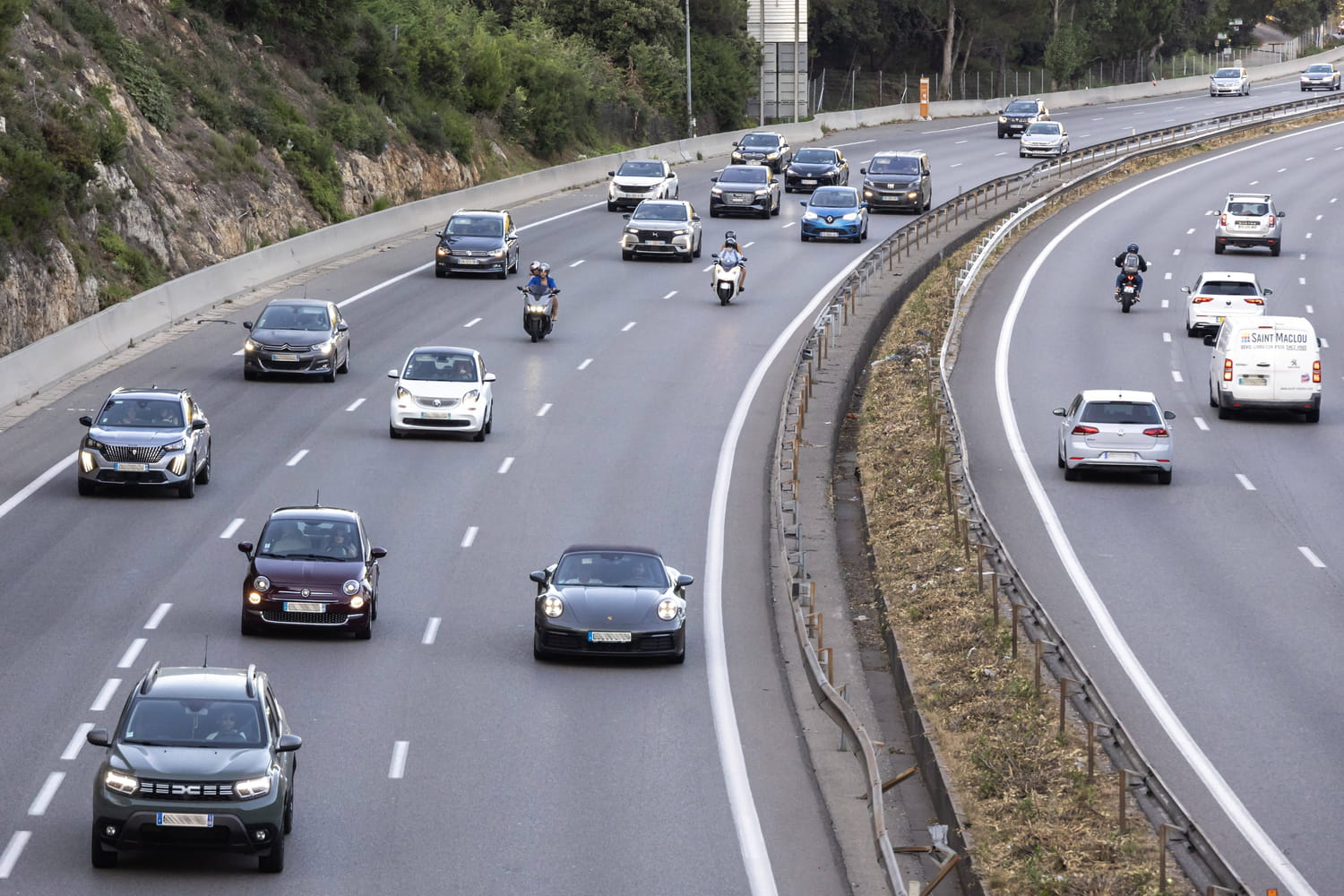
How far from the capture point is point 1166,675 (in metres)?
21.4

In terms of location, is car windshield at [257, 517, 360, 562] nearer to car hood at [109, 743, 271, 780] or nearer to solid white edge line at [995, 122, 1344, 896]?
car hood at [109, 743, 271, 780]

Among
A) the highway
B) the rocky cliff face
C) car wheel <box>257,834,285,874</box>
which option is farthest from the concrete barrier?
car wheel <box>257,834,285,874</box>

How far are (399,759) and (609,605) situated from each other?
13.9ft

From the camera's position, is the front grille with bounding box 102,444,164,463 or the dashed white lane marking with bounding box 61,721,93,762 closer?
the dashed white lane marking with bounding box 61,721,93,762

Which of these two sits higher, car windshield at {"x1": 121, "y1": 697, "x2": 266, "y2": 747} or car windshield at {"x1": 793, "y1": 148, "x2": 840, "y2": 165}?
car windshield at {"x1": 121, "y1": 697, "x2": 266, "y2": 747}

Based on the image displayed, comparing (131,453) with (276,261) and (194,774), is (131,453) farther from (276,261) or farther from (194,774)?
(276,261)

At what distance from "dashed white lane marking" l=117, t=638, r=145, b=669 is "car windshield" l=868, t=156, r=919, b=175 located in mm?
48381

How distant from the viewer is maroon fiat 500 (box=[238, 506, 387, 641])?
2180cm

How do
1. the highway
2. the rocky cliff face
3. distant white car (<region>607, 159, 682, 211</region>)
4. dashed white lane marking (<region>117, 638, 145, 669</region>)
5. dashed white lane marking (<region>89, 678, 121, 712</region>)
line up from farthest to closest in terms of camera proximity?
1. distant white car (<region>607, 159, 682, 211</region>)
2. the rocky cliff face
3. dashed white lane marking (<region>117, 638, 145, 669</region>)
4. dashed white lane marking (<region>89, 678, 121, 712</region>)
5. the highway

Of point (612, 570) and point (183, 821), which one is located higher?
point (183, 821)

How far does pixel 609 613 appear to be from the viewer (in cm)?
2155

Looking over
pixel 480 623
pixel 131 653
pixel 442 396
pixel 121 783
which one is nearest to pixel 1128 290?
pixel 442 396

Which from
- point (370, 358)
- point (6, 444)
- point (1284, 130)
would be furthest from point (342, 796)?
point (1284, 130)

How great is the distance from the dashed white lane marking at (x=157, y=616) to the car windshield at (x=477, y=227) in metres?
30.0
